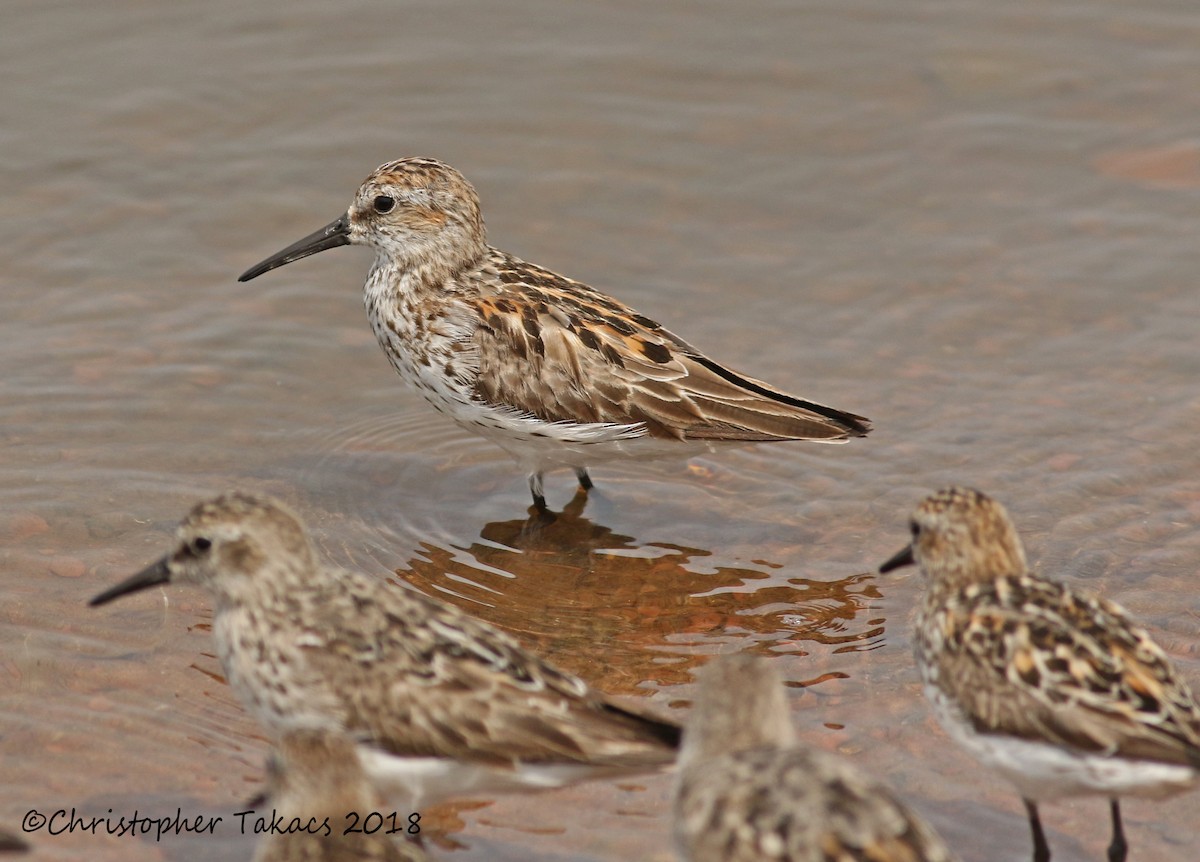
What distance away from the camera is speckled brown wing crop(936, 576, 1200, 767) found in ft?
23.5

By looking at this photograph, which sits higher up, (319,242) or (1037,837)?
(319,242)

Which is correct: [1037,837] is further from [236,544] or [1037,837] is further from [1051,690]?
[236,544]

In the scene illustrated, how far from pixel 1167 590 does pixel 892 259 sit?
5271 mm

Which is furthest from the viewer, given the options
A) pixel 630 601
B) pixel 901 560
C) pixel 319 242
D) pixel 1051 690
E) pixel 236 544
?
pixel 319 242

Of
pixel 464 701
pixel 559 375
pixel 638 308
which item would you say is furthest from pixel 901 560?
Result: pixel 638 308

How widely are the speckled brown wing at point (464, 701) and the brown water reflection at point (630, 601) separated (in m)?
2.19

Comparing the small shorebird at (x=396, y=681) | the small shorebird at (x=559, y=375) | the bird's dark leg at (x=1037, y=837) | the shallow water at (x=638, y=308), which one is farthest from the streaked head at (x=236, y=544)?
the bird's dark leg at (x=1037, y=837)

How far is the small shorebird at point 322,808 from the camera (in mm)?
6820

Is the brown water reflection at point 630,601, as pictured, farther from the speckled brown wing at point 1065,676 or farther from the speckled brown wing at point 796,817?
the speckled brown wing at point 796,817

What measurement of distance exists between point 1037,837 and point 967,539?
1.46 metres

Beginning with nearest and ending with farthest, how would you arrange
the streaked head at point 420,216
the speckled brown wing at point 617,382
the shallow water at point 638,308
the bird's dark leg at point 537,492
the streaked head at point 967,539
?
the streaked head at point 967,539, the shallow water at point 638,308, the speckled brown wing at point 617,382, the bird's dark leg at point 537,492, the streaked head at point 420,216

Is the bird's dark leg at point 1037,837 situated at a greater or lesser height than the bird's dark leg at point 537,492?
lesser

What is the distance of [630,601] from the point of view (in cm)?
1086

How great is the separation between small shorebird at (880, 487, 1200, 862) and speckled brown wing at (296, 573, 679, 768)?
139 centimetres
